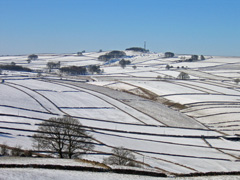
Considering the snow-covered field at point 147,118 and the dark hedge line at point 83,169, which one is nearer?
the dark hedge line at point 83,169

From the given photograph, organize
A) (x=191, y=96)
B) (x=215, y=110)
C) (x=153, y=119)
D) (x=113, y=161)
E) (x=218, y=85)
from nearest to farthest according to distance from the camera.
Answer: (x=113, y=161) → (x=153, y=119) → (x=215, y=110) → (x=191, y=96) → (x=218, y=85)

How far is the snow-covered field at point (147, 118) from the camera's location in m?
47.3

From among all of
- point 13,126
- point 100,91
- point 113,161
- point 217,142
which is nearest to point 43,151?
point 113,161

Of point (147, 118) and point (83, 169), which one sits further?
point (147, 118)

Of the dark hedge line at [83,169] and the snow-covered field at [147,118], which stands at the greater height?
the dark hedge line at [83,169]

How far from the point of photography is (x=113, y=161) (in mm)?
35531

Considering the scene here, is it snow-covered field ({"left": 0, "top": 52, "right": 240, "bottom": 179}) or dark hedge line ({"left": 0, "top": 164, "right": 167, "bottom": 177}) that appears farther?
snow-covered field ({"left": 0, "top": 52, "right": 240, "bottom": 179})

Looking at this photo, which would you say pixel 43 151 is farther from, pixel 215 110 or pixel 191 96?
pixel 191 96

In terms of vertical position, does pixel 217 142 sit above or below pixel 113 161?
below

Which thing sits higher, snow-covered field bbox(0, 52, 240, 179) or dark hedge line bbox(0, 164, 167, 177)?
dark hedge line bbox(0, 164, 167, 177)

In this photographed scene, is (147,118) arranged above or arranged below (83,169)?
below

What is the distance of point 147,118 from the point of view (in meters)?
77.9

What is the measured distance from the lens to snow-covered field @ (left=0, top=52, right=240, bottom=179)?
4731 centimetres

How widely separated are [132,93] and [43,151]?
233 ft
